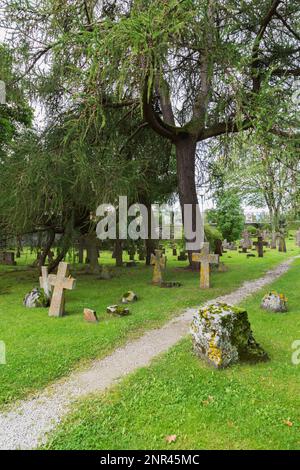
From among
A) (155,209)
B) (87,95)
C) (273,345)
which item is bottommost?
(273,345)

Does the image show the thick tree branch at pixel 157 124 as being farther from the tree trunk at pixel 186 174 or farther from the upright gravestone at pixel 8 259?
the upright gravestone at pixel 8 259

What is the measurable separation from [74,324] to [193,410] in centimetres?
351

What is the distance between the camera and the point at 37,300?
808cm

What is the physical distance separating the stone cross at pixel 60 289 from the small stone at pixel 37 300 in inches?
37.2

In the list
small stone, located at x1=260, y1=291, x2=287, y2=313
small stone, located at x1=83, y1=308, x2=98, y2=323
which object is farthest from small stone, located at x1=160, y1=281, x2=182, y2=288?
small stone, located at x1=83, y1=308, x2=98, y2=323

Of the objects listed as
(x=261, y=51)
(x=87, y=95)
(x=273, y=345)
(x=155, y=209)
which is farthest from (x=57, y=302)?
(x=155, y=209)

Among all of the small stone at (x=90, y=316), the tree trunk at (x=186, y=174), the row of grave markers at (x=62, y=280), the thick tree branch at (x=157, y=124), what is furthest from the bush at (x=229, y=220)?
the small stone at (x=90, y=316)

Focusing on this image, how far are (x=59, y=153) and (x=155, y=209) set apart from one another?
9.46 m

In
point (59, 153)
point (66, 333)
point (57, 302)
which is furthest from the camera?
point (59, 153)

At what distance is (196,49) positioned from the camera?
28.0 ft

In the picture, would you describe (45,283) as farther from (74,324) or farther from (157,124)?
(157,124)

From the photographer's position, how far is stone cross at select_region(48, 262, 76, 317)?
7.08 metres
